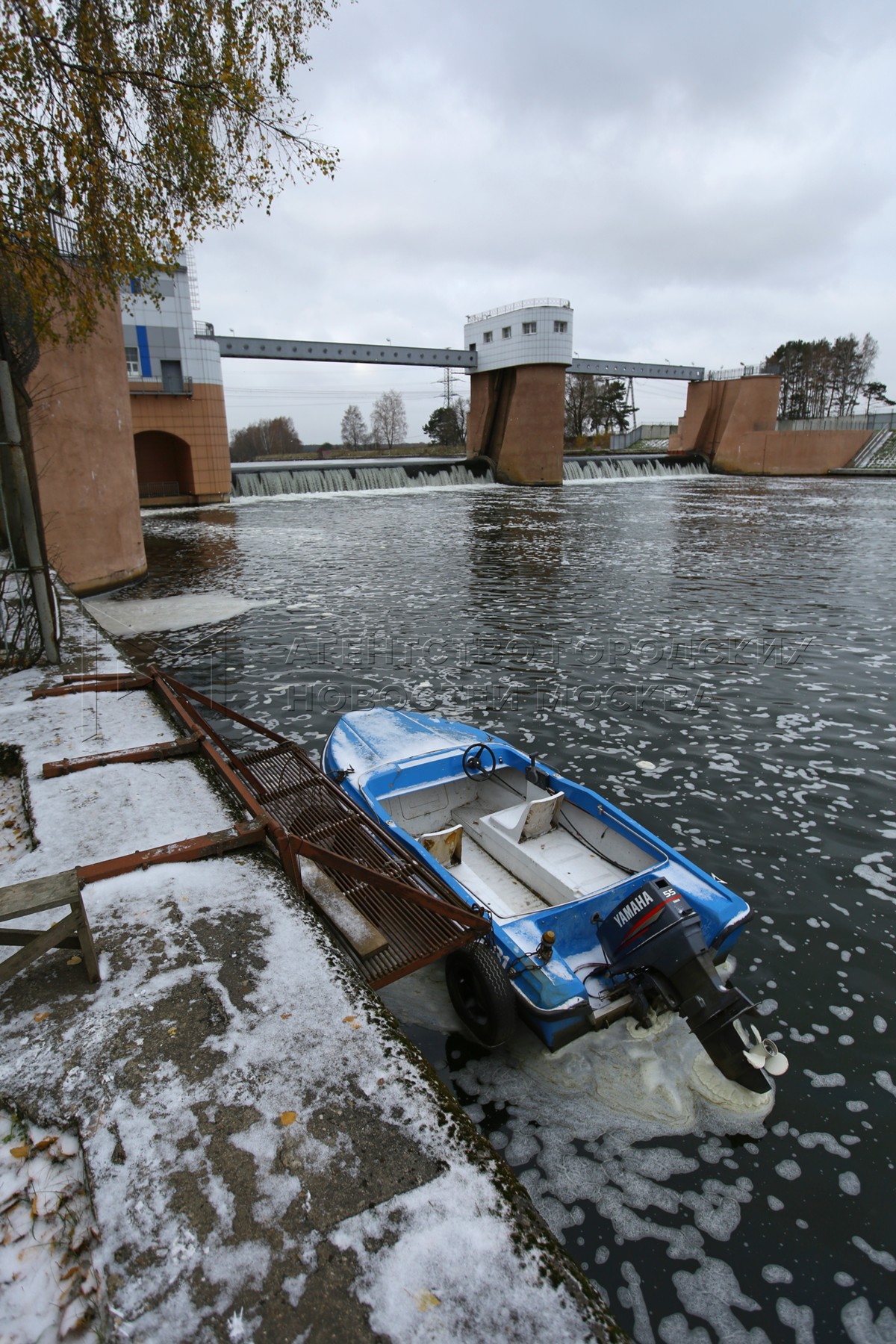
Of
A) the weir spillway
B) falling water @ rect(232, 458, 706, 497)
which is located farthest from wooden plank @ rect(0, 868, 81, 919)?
falling water @ rect(232, 458, 706, 497)

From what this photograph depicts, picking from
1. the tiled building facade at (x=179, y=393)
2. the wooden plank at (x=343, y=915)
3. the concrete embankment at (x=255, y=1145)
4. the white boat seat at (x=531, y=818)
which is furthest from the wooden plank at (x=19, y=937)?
the tiled building facade at (x=179, y=393)

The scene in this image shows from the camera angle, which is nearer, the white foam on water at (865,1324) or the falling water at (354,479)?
the white foam on water at (865,1324)

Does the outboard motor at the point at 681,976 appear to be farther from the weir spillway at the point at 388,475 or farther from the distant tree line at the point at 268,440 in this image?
the distant tree line at the point at 268,440

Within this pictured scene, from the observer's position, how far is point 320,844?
5.41 metres

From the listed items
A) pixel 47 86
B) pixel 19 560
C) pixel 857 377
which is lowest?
pixel 19 560

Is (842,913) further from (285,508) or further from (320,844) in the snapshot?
(285,508)

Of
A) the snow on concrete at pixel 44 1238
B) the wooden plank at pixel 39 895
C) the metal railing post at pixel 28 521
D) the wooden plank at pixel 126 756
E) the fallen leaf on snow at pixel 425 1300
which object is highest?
the metal railing post at pixel 28 521

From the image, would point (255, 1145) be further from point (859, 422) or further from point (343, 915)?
point (859, 422)

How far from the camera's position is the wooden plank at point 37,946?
3.06 m

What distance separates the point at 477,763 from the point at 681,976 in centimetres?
305

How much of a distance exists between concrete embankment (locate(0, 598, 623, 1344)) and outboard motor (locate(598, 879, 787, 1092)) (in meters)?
1.90

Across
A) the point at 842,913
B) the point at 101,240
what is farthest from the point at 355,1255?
the point at 101,240

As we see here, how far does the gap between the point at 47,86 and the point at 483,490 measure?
40.8m

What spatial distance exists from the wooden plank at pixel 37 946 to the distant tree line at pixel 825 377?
97496mm
